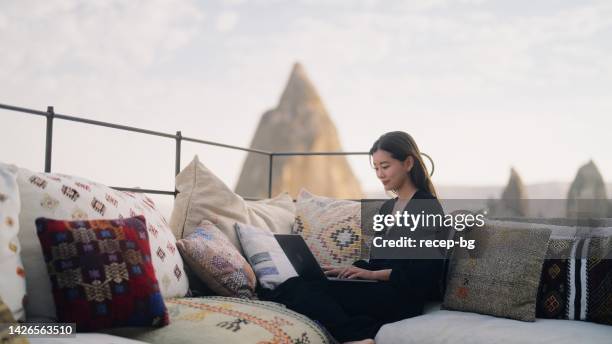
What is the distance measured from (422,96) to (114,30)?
7.64m

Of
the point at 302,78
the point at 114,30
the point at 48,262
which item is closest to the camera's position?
the point at 48,262

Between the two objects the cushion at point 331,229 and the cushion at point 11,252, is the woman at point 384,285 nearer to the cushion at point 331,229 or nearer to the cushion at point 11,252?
the cushion at point 331,229

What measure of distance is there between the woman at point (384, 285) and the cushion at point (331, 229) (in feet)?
0.55

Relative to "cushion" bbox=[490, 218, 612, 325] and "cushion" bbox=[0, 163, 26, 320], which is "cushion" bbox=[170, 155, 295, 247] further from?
"cushion" bbox=[490, 218, 612, 325]

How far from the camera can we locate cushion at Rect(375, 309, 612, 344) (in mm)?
1679

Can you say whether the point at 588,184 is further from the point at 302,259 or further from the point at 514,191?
the point at 302,259

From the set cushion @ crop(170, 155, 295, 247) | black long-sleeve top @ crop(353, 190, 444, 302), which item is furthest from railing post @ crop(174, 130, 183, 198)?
black long-sleeve top @ crop(353, 190, 444, 302)

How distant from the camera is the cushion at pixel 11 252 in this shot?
132 centimetres

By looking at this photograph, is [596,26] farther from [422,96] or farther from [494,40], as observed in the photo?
[422,96]

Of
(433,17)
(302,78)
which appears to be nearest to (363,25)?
(433,17)

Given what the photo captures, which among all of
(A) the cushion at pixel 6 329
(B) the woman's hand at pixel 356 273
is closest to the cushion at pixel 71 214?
(A) the cushion at pixel 6 329

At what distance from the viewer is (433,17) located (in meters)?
12.9

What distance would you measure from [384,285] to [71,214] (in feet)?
3.47

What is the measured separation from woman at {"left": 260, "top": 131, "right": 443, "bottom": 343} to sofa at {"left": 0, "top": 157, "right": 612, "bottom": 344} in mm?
66
